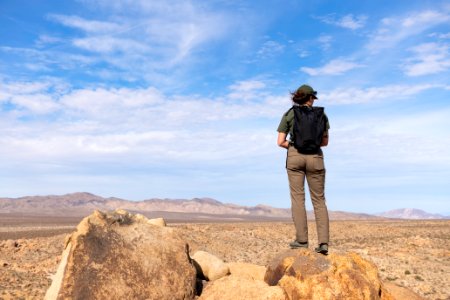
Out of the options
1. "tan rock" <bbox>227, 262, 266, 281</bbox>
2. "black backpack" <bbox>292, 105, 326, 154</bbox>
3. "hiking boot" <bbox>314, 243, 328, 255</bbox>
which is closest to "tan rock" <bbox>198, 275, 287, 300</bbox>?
"hiking boot" <bbox>314, 243, 328, 255</bbox>

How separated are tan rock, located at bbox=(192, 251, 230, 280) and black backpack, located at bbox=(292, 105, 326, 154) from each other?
2462 millimetres

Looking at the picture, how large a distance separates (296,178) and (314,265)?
140 cm

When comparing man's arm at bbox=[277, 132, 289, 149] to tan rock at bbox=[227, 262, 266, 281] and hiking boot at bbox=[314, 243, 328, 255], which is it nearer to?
hiking boot at bbox=[314, 243, 328, 255]

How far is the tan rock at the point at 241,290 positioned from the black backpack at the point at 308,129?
85.7 inches

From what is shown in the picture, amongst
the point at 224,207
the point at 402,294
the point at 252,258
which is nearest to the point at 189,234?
the point at 252,258

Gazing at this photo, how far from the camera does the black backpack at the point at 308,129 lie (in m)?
7.44

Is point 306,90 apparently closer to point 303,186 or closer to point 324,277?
point 303,186

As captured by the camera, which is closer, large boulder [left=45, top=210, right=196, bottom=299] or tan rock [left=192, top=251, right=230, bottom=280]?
large boulder [left=45, top=210, right=196, bottom=299]

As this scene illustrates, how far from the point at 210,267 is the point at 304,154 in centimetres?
252

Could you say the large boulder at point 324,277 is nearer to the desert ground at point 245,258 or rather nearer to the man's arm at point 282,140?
the man's arm at point 282,140

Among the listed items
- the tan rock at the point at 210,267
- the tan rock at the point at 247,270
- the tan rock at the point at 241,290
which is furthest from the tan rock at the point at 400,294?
the tan rock at the point at 210,267

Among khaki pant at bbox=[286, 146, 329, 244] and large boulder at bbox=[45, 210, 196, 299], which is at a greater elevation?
khaki pant at bbox=[286, 146, 329, 244]

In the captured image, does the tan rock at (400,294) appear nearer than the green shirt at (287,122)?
No

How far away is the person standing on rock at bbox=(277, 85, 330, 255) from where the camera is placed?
7.48 m
